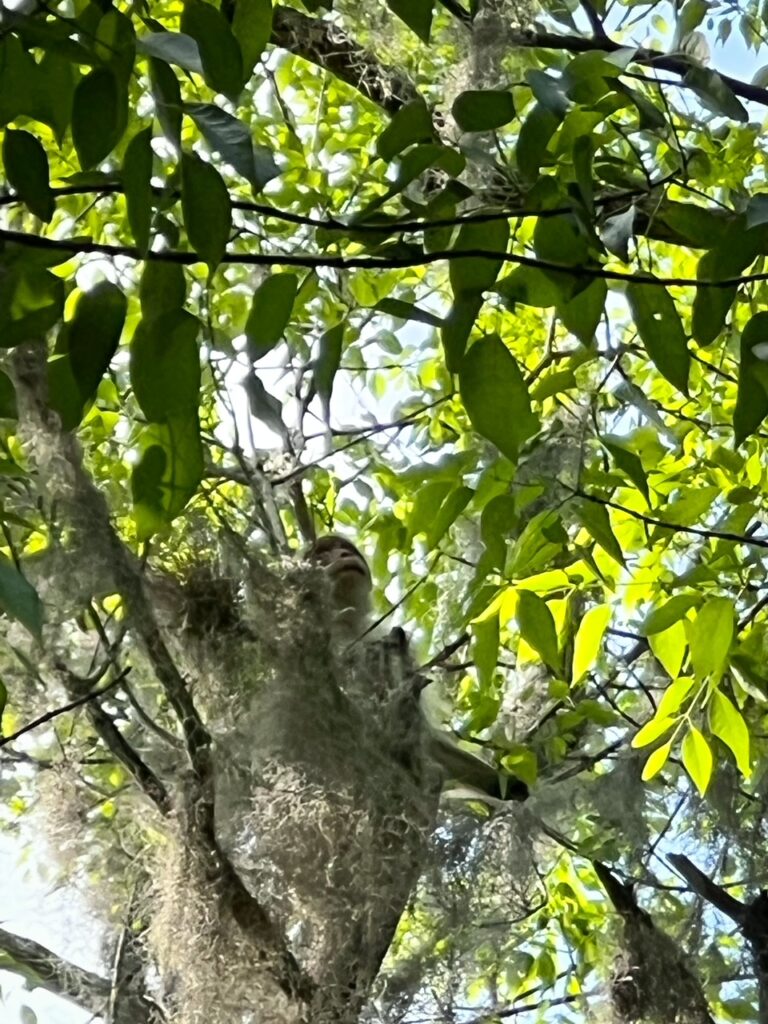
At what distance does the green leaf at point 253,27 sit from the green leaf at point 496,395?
15 centimetres

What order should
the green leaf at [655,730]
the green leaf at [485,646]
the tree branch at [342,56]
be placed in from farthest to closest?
the tree branch at [342,56], the green leaf at [655,730], the green leaf at [485,646]

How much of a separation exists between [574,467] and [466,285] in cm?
58

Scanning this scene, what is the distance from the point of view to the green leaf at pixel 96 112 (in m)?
0.46

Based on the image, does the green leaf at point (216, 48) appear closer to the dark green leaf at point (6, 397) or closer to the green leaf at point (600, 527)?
the dark green leaf at point (6, 397)

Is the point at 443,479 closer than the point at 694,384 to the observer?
Yes

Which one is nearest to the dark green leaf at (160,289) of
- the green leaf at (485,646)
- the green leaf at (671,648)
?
the green leaf at (485,646)

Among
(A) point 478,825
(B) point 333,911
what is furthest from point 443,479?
(A) point 478,825

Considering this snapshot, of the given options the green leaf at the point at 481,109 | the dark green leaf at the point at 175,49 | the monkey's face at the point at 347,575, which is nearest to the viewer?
the dark green leaf at the point at 175,49

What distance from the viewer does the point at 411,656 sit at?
4.07 ft

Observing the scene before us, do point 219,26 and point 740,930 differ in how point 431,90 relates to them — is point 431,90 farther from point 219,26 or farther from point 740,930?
point 219,26

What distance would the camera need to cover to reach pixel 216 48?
46cm

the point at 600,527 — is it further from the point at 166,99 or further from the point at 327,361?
the point at 166,99

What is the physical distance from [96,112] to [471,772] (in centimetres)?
90

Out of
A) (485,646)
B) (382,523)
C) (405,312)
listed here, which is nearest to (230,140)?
(405,312)
